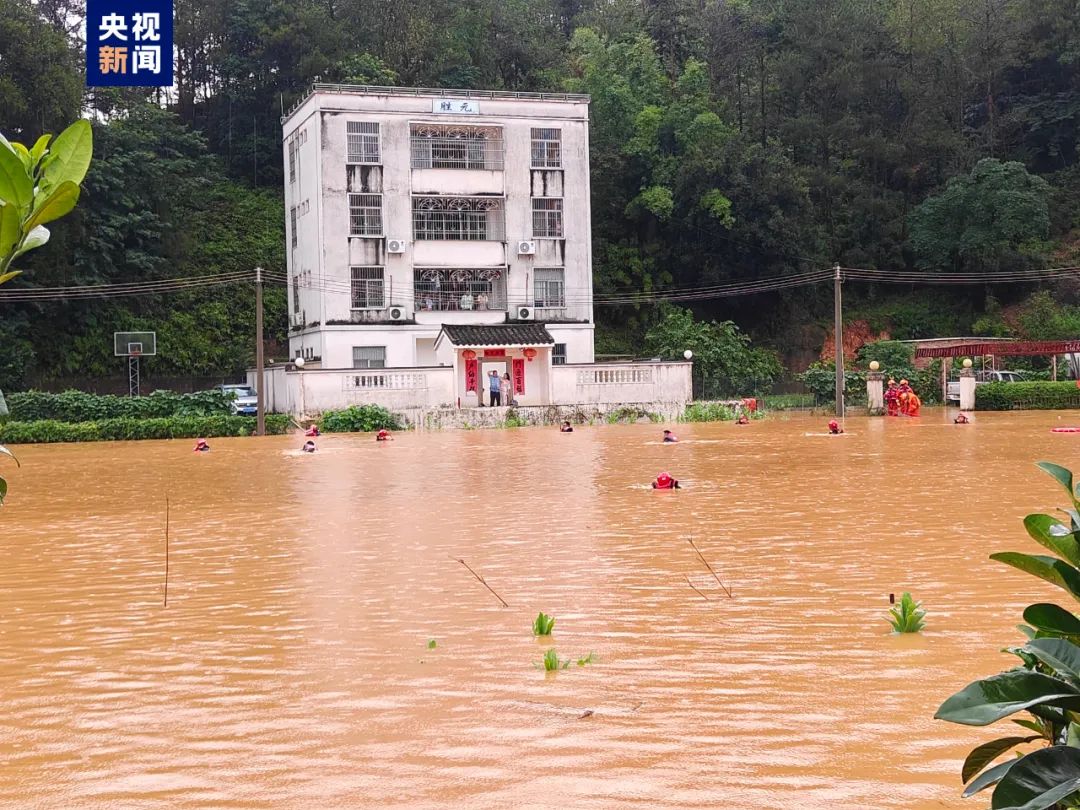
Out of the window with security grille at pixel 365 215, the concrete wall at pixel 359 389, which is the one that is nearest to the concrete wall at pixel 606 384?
the concrete wall at pixel 359 389

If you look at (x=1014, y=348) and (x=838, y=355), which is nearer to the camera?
(x=838, y=355)

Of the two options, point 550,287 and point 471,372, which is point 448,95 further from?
point 471,372

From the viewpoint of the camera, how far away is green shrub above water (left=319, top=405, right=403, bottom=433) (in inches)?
1609

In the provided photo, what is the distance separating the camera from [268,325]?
57.5m

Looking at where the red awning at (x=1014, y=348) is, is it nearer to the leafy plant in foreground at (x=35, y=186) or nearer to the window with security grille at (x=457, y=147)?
the window with security grille at (x=457, y=147)

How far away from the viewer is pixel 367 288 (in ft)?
165

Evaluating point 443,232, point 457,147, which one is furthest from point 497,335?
point 457,147

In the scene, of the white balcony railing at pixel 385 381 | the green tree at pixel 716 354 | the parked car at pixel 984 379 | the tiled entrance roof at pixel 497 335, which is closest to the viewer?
the white balcony railing at pixel 385 381

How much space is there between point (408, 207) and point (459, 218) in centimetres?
269

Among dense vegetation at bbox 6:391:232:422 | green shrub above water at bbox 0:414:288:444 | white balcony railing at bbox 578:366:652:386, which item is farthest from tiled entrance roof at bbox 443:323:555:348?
green shrub above water at bbox 0:414:288:444

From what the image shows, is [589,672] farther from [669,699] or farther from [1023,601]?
[1023,601]

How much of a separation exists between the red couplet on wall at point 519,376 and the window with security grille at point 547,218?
6597mm

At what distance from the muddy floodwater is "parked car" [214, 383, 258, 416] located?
25720mm

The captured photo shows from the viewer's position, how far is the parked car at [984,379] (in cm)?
4778
